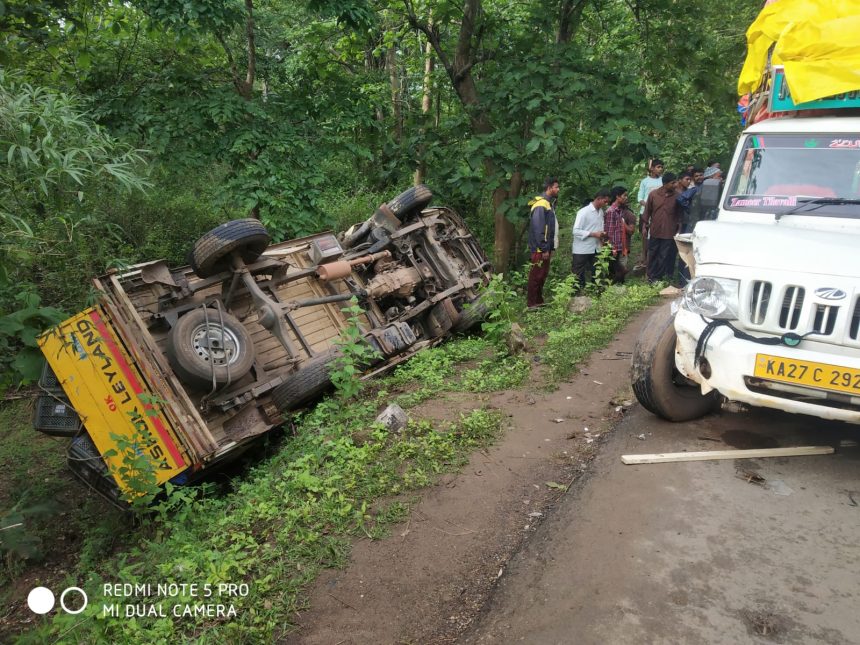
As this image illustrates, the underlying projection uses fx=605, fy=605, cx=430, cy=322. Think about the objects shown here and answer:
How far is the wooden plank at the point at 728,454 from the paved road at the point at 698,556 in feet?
0.15

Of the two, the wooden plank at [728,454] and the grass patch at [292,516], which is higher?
the grass patch at [292,516]

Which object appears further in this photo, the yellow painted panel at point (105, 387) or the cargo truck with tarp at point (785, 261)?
the yellow painted panel at point (105, 387)

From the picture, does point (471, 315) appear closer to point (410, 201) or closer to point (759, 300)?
point (410, 201)

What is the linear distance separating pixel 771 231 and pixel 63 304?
863 cm

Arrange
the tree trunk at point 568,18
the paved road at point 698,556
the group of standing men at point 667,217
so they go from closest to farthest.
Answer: the paved road at point 698,556 → the group of standing men at point 667,217 → the tree trunk at point 568,18

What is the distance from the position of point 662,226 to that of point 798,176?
15.0ft

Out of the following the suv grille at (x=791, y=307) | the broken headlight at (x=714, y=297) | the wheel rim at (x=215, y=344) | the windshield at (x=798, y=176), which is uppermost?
the wheel rim at (x=215, y=344)

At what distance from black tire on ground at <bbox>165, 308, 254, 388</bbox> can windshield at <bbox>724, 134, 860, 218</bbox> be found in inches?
173

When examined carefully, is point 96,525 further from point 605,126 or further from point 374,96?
point 605,126

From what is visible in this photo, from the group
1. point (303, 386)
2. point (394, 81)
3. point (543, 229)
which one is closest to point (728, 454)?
point (303, 386)

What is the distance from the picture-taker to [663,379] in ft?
14.3

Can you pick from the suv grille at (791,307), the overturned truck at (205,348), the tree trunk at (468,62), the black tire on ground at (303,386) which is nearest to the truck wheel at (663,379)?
the suv grille at (791,307)

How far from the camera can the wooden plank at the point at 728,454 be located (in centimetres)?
397

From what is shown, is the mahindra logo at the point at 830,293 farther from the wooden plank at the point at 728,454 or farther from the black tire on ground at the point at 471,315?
the black tire on ground at the point at 471,315
